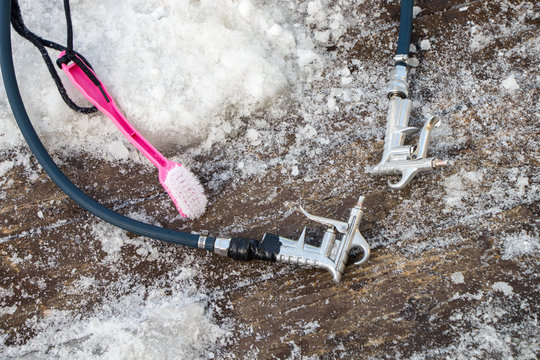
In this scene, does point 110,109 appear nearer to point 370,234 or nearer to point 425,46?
Answer: point 370,234

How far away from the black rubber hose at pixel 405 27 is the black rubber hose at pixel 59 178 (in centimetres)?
65

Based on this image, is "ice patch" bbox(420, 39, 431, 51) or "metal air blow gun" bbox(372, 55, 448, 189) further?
"ice patch" bbox(420, 39, 431, 51)

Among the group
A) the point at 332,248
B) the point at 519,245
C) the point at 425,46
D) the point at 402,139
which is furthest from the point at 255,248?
the point at 425,46

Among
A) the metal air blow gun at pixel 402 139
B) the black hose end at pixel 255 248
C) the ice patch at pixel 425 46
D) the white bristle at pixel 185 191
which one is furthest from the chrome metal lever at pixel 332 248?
the ice patch at pixel 425 46

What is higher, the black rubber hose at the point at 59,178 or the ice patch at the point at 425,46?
the ice patch at the point at 425,46

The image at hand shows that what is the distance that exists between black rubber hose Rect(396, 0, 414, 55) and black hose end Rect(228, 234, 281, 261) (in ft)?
1.85

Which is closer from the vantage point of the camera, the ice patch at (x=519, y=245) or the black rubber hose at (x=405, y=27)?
the ice patch at (x=519, y=245)

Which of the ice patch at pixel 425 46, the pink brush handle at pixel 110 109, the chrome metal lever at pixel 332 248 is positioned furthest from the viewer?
the ice patch at pixel 425 46

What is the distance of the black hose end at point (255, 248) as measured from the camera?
38.8 inches

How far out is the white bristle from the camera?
1.04 m

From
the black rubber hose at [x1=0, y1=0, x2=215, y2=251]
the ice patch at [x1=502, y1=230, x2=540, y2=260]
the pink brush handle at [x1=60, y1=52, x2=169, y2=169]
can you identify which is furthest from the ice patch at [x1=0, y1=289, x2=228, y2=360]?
the ice patch at [x1=502, y1=230, x2=540, y2=260]

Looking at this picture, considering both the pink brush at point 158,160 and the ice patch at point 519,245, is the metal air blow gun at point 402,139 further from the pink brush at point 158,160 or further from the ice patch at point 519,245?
the pink brush at point 158,160

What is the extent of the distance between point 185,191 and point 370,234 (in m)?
0.43

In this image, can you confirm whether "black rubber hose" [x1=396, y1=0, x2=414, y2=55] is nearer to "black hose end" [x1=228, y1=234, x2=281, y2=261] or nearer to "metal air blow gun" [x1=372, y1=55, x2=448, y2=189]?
"metal air blow gun" [x1=372, y1=55, x2=448, y2=189]
